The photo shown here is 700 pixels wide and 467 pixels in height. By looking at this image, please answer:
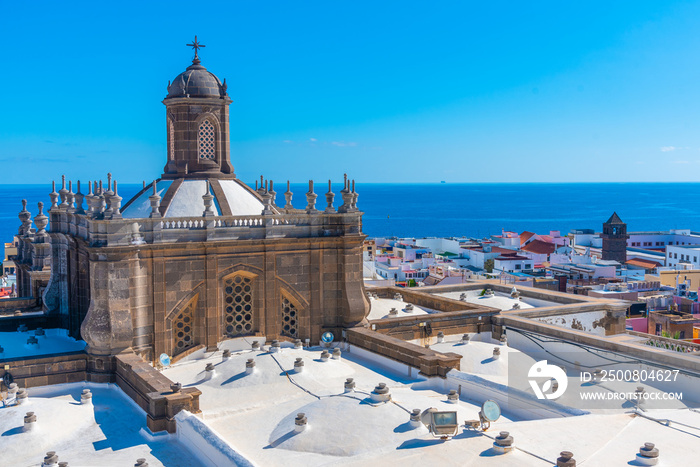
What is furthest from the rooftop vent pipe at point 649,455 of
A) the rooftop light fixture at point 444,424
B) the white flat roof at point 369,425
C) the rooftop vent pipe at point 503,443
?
the rooftop light fixture at point 444,424

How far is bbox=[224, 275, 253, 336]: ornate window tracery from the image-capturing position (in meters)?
24.6

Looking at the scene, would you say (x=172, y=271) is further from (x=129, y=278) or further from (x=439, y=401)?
(x=439, y=401)

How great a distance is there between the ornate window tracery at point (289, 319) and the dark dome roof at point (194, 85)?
8.56m

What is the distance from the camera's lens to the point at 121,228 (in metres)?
22.1

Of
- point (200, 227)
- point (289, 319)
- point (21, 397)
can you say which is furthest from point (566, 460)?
point (200, 227)

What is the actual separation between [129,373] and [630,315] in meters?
47.0

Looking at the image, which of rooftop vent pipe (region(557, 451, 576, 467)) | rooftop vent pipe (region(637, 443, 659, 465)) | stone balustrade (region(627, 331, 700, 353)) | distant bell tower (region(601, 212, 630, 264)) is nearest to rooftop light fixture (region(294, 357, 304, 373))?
rooftop vent pipe (region(557, 451, 576, 467))

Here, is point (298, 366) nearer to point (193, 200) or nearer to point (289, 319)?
point (289, 319)

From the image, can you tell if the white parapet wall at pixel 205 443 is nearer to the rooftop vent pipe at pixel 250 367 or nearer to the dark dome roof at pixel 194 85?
the rooftop vent pipe at pixel 250 367

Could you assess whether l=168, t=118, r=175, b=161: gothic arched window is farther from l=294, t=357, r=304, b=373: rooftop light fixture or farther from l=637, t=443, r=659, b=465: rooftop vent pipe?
l=637, t=443, r=659, b=465: rooftop vent pipe

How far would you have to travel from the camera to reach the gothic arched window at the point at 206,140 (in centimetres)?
2709

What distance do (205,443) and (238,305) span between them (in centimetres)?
897

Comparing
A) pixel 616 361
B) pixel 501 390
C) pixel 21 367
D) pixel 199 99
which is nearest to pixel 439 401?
pixel 501 390

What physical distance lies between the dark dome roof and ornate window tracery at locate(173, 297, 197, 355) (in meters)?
8.23
